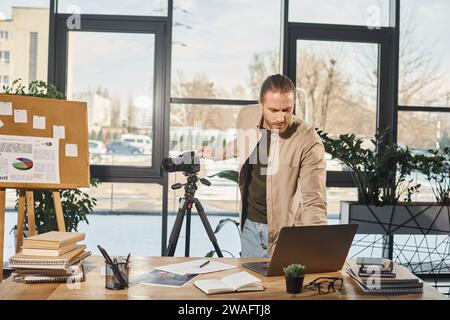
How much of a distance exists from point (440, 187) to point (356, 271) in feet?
7.93

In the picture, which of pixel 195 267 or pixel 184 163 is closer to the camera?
pixel 195 267

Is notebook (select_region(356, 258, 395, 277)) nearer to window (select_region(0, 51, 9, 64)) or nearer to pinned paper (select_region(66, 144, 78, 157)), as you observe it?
pinned paper (select_region(66, 144, 78, 157))

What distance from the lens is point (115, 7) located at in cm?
427

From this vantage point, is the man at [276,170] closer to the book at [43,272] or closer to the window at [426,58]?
the book at [43,272]

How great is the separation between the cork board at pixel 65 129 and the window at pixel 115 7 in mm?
1249

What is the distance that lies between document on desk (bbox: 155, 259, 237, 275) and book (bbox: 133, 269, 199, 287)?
37 millimetres

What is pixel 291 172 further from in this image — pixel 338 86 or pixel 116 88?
pixel 116 88

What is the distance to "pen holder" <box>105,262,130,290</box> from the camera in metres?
1.82

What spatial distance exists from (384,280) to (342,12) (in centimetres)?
309

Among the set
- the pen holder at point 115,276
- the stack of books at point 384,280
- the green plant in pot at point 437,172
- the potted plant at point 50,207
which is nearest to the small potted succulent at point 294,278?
the stack of books at point 384,280

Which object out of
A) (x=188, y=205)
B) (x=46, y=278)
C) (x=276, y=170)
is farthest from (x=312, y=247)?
(x=188, y=205)

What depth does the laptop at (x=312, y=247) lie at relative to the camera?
6.07ft

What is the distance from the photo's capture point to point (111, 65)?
4332 millimetres
